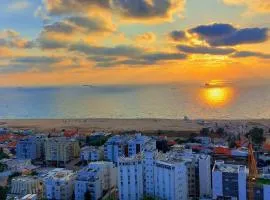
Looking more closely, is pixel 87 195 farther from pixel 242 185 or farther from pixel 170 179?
pixel 242 185

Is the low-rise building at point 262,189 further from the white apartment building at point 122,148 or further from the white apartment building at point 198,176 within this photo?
the white apartment building at point 122,148

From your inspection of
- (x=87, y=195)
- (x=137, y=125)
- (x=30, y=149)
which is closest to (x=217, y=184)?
(x=87, y=195)

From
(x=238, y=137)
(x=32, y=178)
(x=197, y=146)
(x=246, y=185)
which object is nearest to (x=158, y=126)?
(x=238, y=137)

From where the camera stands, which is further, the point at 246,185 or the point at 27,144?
the point at 27,144

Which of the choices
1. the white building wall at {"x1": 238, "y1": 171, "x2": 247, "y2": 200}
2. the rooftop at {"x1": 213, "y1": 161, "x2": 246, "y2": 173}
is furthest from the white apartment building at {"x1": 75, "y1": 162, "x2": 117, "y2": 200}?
the white building wall at {"x1": 238, "y1": 171, "x2": 247, "y2": 200}

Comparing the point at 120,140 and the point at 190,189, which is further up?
the point at 120,140

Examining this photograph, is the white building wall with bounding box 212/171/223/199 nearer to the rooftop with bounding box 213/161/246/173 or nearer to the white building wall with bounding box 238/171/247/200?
the rooftop with bounding box 213/161/246/173

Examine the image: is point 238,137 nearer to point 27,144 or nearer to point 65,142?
point 65,142
